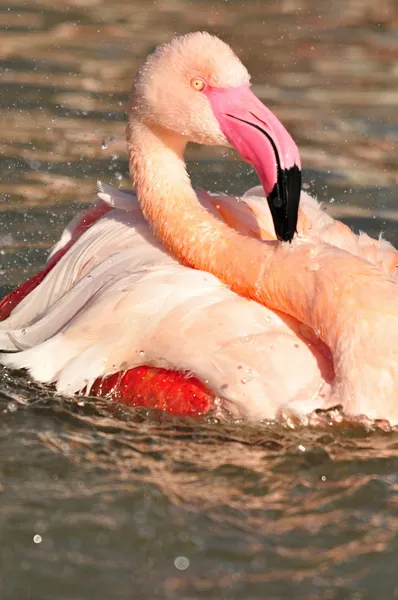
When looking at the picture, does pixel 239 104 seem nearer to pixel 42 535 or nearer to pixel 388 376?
pixel 388 376

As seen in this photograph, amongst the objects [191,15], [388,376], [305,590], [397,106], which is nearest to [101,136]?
[397,106]

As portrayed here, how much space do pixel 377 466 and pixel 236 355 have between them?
2.13 feet

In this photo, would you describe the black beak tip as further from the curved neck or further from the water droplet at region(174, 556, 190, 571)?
the water droplet at region(174, 556, 190, 571)

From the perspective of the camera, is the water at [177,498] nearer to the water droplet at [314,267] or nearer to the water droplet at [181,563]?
the water droplet at [181,563]

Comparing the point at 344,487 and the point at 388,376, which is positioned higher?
the point at 388,376

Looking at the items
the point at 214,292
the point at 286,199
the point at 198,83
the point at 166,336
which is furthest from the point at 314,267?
the point at 198,83

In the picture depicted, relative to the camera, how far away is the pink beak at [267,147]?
430cm

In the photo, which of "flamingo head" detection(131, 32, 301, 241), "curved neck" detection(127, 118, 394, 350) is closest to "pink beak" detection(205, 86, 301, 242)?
"flamingo head" detection(131, 32, 301, 241)

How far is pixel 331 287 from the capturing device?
4.25 metres

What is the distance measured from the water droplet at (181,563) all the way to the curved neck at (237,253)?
1.04 m

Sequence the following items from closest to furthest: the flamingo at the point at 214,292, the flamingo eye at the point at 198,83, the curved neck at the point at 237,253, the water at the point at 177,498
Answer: the water at the point at 177,498 → the flamingo at the point at 214,292 → the curved neck at the point at 237,253 → the flamingo eye at the point at 198,83

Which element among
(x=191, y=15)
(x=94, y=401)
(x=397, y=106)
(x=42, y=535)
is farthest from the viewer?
Answer: (x=191, y=15)

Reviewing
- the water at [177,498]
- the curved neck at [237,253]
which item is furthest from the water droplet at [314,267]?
the water at [177,498]

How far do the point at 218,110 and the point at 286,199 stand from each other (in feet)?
1.65
